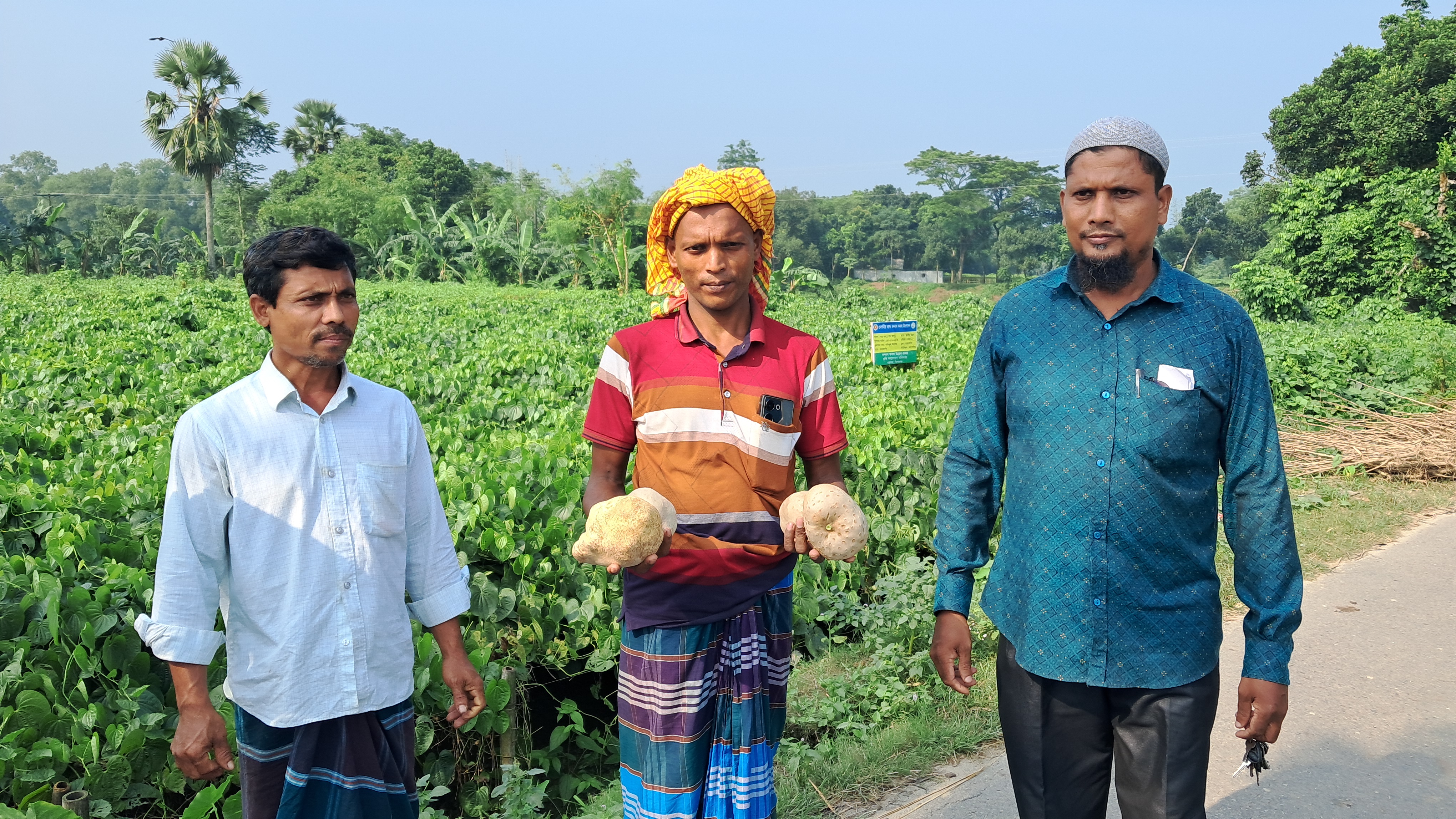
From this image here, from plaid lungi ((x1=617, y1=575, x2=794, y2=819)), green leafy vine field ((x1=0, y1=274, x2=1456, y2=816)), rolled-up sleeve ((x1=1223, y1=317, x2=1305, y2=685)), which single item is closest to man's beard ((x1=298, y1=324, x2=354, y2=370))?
plaid lungi ((x1=617, y1=575, x2=794, y2=819))

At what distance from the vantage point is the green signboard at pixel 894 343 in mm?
9938

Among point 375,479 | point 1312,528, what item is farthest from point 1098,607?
point 1312,528

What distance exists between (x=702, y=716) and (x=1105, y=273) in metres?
1.30

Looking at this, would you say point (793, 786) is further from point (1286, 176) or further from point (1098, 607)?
point (1286, 176)

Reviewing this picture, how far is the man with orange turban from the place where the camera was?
7.23ft

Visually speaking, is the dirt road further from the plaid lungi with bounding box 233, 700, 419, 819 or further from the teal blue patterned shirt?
the plaid lungi with bounding box 233, 700, 419, 819

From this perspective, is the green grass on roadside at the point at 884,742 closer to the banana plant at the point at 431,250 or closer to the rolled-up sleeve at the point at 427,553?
the rolled-up sleeve at the point at 427,553

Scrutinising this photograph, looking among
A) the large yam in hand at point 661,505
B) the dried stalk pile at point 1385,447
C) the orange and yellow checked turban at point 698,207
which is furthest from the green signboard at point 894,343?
the large yam in hand at point 661,505

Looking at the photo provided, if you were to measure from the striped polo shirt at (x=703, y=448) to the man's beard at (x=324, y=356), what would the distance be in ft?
1.82

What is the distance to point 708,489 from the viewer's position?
2201 millimetres

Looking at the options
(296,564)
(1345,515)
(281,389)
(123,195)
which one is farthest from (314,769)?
(123,195)

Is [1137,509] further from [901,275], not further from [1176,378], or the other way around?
[901,275]

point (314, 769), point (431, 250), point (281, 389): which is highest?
point (431, 250)

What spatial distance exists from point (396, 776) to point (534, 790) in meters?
0.88
